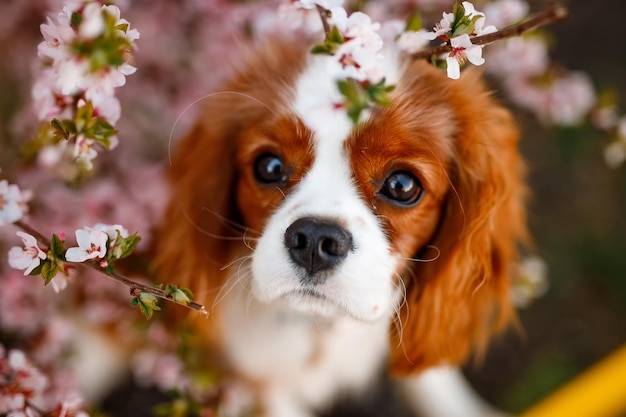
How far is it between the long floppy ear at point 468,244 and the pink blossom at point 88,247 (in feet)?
2.54

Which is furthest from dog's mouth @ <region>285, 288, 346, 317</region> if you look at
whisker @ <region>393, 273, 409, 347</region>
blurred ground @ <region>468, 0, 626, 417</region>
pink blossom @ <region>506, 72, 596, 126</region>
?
blurred ground @ <region>468, 0, 626, 417</region>

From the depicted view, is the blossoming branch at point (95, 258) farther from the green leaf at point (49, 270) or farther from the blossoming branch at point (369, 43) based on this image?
the blossoming branch at point (369, 43)

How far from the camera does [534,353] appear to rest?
8.16 feet

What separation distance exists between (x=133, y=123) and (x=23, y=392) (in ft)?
3.70

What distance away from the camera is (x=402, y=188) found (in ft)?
4.47

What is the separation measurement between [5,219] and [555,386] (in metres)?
1.94

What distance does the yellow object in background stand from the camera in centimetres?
182

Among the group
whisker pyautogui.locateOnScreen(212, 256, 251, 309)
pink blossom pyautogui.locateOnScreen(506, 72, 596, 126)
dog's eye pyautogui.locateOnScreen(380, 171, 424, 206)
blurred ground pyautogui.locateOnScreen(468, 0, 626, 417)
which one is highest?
dog's eye pyautogui.locateOnScreen(380, 171, 424, 206)

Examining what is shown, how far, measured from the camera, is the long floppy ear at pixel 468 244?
4.75 feet

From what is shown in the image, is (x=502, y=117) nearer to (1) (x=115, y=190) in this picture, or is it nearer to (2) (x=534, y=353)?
(1) (x=115, y=190)

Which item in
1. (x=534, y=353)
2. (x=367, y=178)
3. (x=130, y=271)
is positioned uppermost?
(x=367, y=178)

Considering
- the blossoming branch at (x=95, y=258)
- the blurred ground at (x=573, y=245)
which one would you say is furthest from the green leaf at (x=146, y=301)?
the blurred ground at (x=573, y=245)

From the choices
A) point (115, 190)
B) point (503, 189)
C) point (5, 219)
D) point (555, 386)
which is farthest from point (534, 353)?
point (5, 219)

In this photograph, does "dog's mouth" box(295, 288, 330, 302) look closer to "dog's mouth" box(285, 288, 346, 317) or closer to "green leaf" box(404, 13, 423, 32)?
"dog's mouth" box(285, 288, 346, 317)
